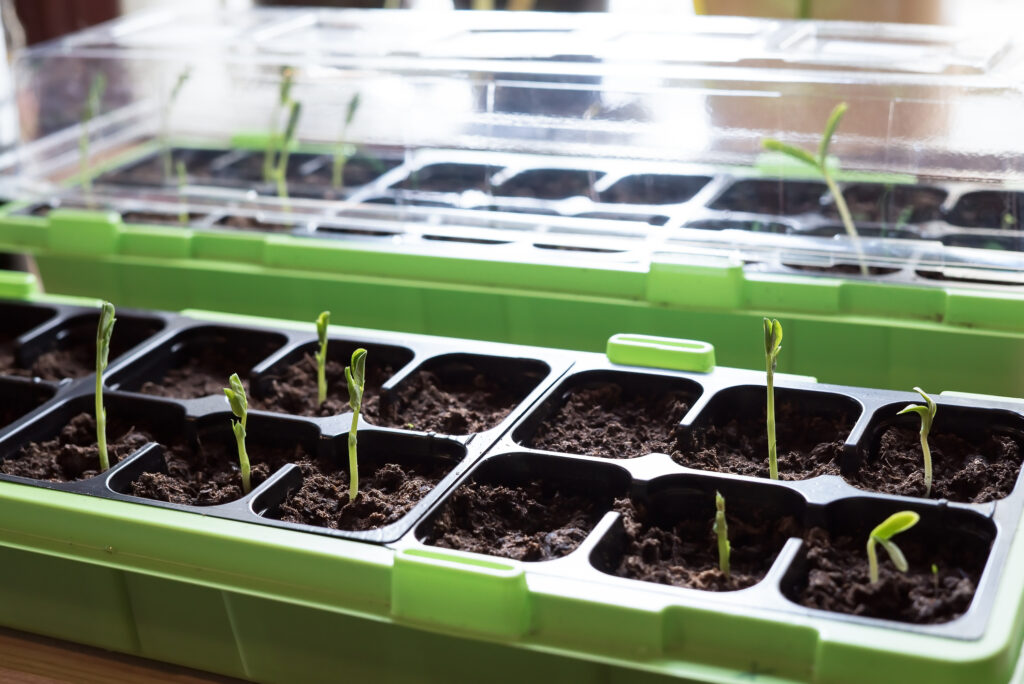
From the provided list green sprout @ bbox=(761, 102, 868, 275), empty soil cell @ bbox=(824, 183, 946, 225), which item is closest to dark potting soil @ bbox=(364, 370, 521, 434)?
green sprout @ bbox=(761, 102, 868, 275)

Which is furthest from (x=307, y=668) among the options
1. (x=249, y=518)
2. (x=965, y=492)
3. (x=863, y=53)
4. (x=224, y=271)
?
(x=863, y=53)

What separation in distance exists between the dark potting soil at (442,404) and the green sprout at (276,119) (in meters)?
0.71

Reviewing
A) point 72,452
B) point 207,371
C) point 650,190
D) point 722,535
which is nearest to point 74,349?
point 207,371

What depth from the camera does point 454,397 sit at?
131 cm

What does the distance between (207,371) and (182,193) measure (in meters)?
0.60

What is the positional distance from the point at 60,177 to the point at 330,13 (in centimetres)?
53

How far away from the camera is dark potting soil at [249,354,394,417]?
1.33 m

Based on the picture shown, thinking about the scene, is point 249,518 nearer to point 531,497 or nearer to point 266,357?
point 531,497

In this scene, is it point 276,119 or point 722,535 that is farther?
point 276,119

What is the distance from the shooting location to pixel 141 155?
6.83 ft

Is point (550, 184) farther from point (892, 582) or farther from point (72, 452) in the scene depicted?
point (892, 582)

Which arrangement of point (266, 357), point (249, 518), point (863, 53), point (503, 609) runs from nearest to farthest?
point (503, 609) → point (249, 518) → point (266, 357) → point (863, 53)

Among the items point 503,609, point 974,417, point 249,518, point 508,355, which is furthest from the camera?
point 508,355

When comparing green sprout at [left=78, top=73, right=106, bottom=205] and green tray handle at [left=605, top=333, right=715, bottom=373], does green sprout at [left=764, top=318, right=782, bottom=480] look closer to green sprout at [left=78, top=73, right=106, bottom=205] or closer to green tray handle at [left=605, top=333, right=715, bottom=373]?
green tray handle at [left=605, top=333, right=715, bottom=373]
